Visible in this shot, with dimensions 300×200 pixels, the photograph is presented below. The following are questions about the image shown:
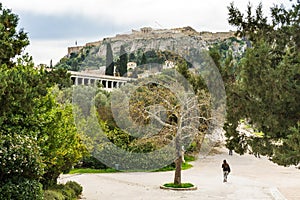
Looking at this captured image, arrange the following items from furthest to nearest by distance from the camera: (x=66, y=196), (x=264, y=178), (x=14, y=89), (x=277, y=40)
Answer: (x=264, y=178) → (x=66, y=196) → (x=277, y=40) → (x=14, y=89)

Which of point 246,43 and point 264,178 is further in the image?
point 264,178

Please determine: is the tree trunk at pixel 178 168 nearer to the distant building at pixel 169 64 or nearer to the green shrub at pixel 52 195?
the distant building at pixel 169 64

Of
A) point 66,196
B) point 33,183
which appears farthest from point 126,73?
point 33,183

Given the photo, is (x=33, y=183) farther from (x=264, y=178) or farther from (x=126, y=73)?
(x=126, y=73)

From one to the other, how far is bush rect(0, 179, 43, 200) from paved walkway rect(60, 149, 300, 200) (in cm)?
591

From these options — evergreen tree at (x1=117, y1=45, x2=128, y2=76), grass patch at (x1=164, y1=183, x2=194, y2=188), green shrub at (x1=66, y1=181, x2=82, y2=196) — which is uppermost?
evergreen tree at (x1=117, y1=45, x2=128, y2=76)

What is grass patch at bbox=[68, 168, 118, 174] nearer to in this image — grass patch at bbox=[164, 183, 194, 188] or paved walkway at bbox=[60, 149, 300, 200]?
paved walkway at bbox=[60, 149, 300, 200]

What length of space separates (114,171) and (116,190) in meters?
6.60

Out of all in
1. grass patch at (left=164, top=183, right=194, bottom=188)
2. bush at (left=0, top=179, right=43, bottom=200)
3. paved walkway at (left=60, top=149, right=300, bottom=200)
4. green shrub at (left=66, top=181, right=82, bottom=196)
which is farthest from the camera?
grass patch at (left=164, top=183, right=194, bottom=188)

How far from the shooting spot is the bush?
32.2ft

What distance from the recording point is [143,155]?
24.3 metres

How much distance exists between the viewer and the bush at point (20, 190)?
32.2 feet

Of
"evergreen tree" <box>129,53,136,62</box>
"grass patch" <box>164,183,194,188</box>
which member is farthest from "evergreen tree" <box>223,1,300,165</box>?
"evergreen tree" <box>129,53,136,62</box>

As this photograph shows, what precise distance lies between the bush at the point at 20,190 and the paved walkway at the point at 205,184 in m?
5.91
